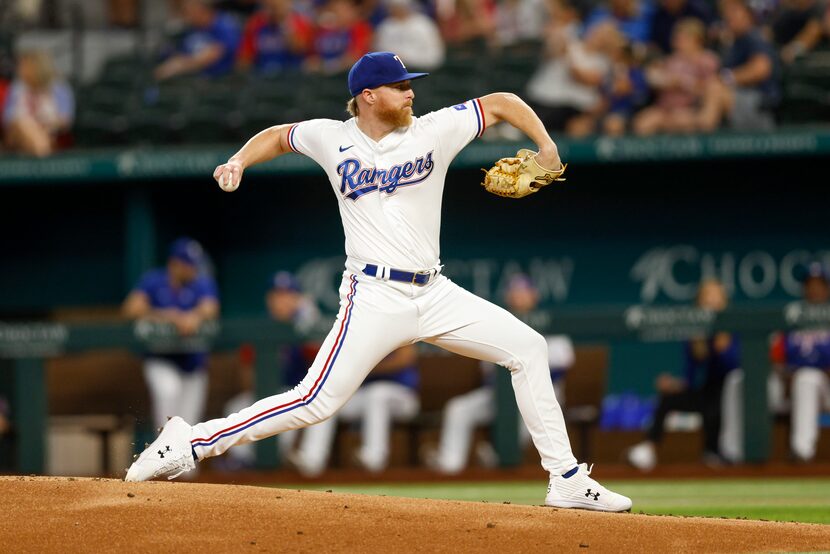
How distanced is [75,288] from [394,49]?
3.82 m

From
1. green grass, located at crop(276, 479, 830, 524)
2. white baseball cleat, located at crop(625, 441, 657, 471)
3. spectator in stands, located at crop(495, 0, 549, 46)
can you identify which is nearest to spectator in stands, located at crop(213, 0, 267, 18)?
spectator in stands, located at crop(495, 0, 549, 46)

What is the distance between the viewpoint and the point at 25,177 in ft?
37.7

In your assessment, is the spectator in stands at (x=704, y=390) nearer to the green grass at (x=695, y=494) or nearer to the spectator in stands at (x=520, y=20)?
the green grass at (x=695, y=494)

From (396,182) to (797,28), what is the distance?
7.45m

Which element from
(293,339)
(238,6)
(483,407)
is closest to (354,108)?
(293,339)

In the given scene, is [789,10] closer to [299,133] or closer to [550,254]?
[550,254]

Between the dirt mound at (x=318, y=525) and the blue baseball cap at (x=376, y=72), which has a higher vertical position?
the blue baseball cap at (x=376, y=72)

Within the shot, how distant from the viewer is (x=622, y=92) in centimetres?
1112

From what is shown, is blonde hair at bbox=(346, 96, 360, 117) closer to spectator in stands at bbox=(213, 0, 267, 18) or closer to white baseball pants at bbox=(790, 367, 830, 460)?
white baseball pants at bbox=(790, 367, 830, 460)

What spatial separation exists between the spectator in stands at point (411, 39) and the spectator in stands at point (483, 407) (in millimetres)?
2792

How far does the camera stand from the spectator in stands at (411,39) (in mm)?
11969

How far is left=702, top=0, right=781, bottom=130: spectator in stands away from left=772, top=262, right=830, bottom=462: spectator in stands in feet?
5.59

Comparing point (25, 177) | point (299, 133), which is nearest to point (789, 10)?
point (25, 177)

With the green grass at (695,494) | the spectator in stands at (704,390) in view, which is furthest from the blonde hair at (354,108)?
the spectator in stands at (704,390)
